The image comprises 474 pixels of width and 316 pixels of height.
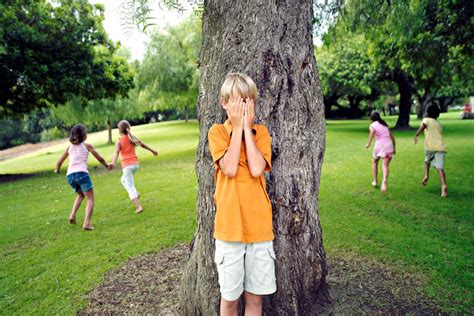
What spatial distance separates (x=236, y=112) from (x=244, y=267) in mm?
1146

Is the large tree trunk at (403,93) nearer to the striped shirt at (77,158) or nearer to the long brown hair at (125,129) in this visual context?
the long brown hair at (125,129)

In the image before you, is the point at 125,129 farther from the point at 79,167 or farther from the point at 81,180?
the point at 81,180

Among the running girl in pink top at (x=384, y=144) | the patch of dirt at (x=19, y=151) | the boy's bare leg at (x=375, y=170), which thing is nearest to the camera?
the running girl in pink top at (x=384, y=144)

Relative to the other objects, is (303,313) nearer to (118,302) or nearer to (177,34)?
(118,302)

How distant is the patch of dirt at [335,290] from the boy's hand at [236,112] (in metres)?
1.95

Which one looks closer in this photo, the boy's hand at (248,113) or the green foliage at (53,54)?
the boy's hand at (248,113)

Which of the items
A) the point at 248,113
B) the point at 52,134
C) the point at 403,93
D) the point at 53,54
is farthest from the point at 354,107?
the point at 248,113

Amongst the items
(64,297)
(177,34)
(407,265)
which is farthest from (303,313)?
(177,34)

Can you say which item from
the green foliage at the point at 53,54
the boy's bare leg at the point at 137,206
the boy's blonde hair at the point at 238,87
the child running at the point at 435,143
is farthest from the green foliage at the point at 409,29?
the green foliage at the point at 53,54

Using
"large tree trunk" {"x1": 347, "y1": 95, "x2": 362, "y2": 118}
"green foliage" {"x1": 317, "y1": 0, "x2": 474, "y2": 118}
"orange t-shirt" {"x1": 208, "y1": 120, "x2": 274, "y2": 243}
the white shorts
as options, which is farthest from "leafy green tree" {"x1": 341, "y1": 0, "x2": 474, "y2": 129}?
"large tree trunk" {"x1": 347, "y1": 95, "x2": 362, "y2": 118}

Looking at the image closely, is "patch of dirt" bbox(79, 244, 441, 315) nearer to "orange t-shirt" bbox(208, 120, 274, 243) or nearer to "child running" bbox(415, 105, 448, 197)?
"orange t-shirt" bbox(208, 120, 274, 243)

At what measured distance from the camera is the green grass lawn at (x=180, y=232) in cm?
422

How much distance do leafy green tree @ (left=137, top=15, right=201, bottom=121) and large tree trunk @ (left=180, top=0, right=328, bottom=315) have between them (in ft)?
53.4

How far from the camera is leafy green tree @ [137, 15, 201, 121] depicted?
19.3 m
